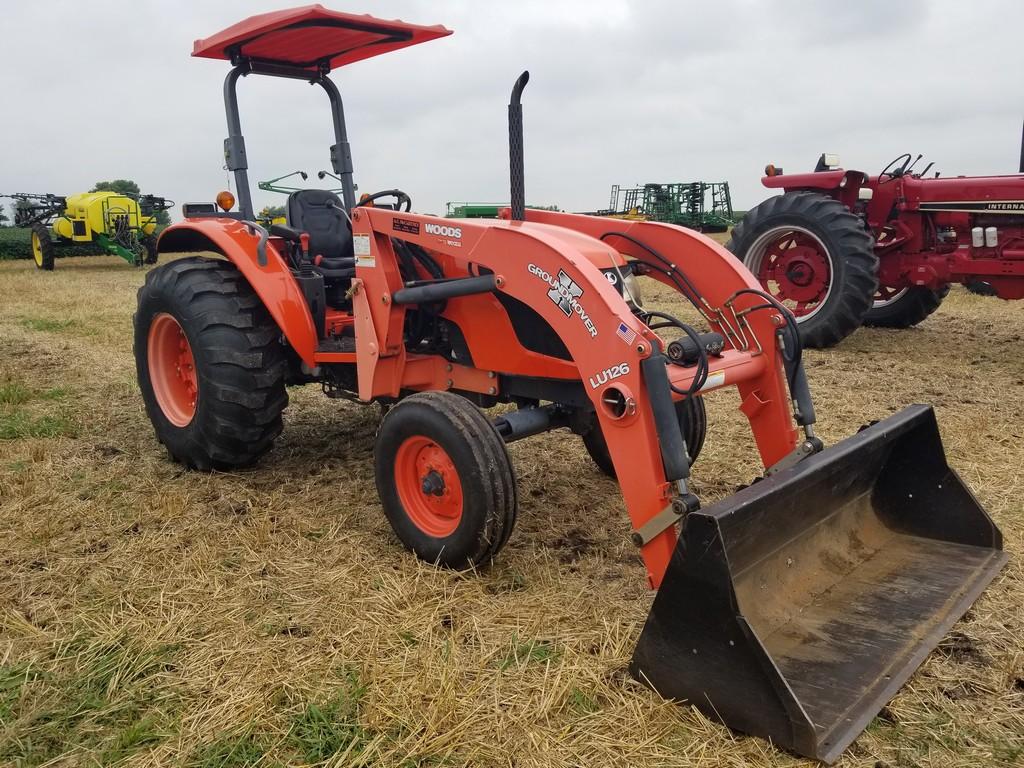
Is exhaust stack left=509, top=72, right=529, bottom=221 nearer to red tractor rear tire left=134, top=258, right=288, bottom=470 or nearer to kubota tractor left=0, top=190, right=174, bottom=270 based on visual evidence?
red tractor rear tire left=134, top=258, right=288, bottom=470

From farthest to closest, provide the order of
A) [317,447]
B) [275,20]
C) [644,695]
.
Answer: [317,447] → [275,20] → [644,695]

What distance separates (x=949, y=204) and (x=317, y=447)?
5.99m

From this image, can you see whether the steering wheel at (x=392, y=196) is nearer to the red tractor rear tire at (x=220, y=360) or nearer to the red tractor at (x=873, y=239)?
the red tractor rear tire at (x=220, y=360)

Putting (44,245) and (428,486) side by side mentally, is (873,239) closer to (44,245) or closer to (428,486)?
(428,486)

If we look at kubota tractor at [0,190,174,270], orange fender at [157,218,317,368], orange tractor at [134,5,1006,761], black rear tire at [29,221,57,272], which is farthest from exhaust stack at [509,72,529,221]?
black rear tire at [29,221,57,272]

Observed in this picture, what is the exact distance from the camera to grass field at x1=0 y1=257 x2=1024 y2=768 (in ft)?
7.04

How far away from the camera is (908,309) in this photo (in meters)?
8.34

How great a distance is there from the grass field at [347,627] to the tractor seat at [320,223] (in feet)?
3.78

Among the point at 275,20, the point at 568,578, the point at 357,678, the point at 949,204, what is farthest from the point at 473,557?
the point at 949,204

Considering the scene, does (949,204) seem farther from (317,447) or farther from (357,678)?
(357,678)

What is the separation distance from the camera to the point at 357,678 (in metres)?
2.40

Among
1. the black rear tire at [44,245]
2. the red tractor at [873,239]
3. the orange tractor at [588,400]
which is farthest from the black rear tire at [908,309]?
the black rear tire at [44,245]

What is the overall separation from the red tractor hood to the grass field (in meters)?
2.16

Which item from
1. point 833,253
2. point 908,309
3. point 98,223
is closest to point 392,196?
point 833,253
